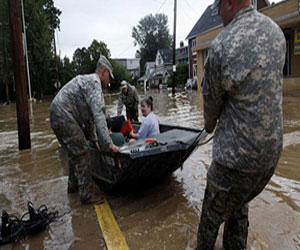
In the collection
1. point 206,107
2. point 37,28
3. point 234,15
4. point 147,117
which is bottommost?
point 147,117

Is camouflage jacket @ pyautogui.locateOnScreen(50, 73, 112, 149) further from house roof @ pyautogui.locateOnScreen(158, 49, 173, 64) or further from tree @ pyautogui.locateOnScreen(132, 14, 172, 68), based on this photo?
tree @ pyautogui.locateOnScreen(132, 14, 172, 68)

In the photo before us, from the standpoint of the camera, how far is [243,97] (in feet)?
6.48

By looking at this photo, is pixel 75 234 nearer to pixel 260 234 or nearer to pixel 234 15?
pixel 260 234

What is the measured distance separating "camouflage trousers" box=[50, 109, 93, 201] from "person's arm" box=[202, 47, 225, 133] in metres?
2.20

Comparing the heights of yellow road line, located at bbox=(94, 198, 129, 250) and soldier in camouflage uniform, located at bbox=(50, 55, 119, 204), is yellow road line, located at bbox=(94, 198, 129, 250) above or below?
below

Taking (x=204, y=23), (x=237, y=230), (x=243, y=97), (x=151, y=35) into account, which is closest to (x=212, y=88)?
(x=243, y=97)

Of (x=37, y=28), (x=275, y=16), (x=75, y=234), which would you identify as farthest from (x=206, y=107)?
(x=37, y=28)

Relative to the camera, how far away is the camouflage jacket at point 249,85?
75.5 inches

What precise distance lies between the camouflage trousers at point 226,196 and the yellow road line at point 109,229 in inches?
36.5

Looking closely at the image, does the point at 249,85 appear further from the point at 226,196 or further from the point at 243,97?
the point at 226,196

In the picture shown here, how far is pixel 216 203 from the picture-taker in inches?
88.3

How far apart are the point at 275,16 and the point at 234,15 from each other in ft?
50.2

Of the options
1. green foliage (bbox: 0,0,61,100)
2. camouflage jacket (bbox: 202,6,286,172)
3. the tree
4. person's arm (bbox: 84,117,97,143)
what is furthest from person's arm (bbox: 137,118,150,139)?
the tree

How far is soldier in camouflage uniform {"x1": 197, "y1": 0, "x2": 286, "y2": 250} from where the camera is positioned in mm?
1922
